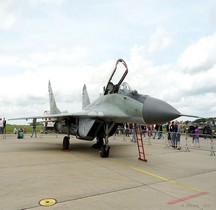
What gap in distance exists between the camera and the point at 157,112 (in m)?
6.36

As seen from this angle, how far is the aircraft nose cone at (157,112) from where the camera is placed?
6254 mm

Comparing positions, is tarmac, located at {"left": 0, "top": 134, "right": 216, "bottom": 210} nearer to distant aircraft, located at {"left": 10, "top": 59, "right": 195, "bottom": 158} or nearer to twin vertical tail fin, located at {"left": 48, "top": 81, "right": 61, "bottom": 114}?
distant aircraft, located at {"left": 10, "top": 59, "right": 195, "bottom": 158}

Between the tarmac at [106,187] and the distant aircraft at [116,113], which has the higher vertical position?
the distant aircraft at [116,113]

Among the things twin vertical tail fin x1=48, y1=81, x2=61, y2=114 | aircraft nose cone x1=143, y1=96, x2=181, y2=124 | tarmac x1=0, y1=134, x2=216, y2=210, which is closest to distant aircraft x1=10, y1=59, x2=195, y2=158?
aircraft nose cone x1=143, y1=96, x2=181, y2=124

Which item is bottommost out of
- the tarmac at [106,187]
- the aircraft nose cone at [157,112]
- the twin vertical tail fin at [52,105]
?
the tarmac at [106,187]

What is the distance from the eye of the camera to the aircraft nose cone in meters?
6.25

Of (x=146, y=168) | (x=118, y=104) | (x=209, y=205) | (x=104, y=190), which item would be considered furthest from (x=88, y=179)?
(x=118, y=104)

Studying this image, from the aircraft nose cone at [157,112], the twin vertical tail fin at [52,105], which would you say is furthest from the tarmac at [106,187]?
the twin vertical tail fin at [52,105]

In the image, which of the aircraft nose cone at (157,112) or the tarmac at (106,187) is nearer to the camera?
the tarmac at (106,187)

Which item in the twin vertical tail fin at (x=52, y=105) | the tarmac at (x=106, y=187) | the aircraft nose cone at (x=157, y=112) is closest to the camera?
the tarmac at (x=106, y=187)

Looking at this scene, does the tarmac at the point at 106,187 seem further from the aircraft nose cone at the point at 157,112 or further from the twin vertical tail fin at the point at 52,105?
the twin vertical tail fin at the point at 52,105

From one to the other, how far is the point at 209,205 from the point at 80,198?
2.15 meters

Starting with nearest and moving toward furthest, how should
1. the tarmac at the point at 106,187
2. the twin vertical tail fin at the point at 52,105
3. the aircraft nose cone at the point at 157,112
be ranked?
the tarmac at the point at 106,187
the aircraft nose cone at the point at 157,112
the twin vertical tail fin at the point at 52,105

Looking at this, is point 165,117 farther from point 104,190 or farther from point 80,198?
point 80,198
